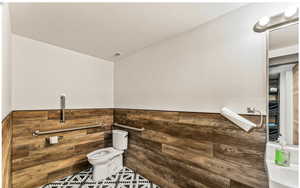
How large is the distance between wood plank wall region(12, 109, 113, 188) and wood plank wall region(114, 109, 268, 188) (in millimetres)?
844

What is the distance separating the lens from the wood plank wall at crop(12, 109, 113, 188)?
1.99 metres

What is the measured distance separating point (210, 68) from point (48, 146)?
2625 mm

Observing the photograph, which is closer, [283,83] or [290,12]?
[290,12]

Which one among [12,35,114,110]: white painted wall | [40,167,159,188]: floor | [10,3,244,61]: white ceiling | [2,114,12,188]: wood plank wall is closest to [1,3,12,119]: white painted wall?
[2,114,12,188]: wood plank wall

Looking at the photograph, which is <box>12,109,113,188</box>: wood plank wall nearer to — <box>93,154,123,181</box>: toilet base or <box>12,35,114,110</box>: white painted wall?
<box>12,35,114,110</box>: white painted wall

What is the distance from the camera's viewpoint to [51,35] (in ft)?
6.60

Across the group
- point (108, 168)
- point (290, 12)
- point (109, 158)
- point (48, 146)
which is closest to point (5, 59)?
point (48, 146)

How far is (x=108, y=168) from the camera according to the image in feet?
7.99

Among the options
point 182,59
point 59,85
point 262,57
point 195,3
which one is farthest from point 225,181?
point 59,85

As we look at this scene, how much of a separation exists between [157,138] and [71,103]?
1.62m

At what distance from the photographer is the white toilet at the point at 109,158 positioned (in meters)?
2.29

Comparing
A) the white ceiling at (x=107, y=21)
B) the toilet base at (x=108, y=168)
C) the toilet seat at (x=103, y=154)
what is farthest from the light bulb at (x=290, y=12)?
the toilet base at (x=108, y=168)

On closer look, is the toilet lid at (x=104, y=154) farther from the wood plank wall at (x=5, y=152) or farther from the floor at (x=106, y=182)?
the wood plank wall at (x=5, y=152)

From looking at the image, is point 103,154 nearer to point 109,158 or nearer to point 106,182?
point 109,158
